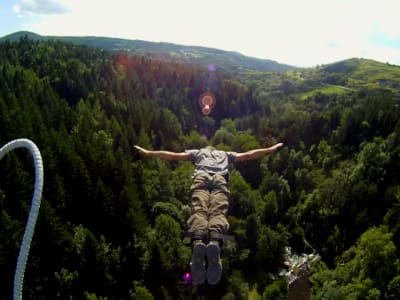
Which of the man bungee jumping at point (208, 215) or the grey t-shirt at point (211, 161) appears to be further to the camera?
the grey t-shirt at point (211, 161)

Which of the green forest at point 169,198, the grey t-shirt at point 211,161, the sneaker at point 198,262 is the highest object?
the grey t-shirt at point 211,161

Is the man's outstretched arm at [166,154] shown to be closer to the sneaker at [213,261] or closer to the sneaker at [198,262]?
the sneaker at [198,262]

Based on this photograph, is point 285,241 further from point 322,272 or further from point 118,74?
point 118,74

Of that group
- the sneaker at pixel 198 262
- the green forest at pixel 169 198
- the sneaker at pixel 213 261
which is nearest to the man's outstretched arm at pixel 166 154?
the sneaker at pixel 198 262

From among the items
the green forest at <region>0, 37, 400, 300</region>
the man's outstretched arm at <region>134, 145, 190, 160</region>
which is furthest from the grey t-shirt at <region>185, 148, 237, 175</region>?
the green forest at <region>0, 37, 400, 300</region>

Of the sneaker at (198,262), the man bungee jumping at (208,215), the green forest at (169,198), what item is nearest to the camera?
the sneaker at (198,262)

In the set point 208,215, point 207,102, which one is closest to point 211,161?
point 208,215
